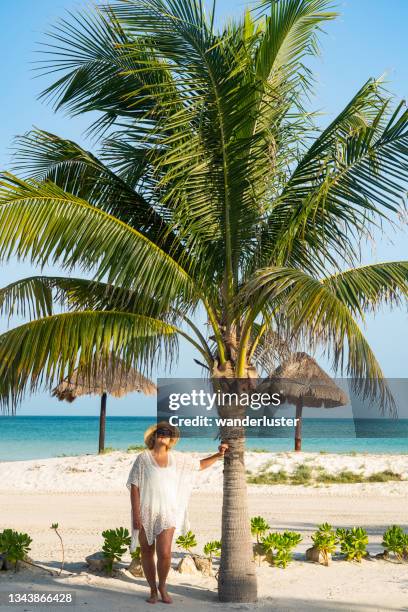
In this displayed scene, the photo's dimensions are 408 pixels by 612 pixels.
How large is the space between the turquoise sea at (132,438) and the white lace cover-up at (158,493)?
33.4 meters

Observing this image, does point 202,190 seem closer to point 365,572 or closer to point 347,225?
point 347,225

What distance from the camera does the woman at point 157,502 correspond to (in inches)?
249

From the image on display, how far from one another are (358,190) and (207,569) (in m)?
3.92

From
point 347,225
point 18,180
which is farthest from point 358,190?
point 18,180

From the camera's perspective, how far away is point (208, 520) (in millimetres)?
12242

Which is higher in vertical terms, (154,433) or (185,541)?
(154,433)

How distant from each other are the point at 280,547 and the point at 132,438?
57.5 m

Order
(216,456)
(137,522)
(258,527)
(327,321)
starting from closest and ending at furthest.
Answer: (327,321) → (137,522) → (216,456) → (258,527)

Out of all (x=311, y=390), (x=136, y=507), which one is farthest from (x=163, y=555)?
(x=311, y=390)

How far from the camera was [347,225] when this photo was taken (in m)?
6.72

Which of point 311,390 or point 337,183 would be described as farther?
point 311,390

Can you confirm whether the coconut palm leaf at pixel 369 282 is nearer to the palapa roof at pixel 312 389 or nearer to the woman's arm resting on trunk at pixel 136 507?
the woman's arm resting on trunk at pixel 136 507

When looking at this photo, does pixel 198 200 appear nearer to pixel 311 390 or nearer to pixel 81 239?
pixel 81 239

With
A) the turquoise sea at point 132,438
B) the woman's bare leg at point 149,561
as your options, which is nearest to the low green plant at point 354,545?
the woman's bare leg at point 149,561
